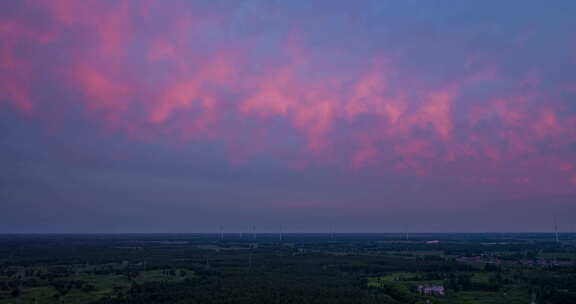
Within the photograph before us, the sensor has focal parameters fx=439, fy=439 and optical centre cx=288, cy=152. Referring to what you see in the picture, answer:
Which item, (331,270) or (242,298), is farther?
(331,270)

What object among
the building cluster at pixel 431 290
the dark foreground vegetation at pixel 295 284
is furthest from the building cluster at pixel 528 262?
the building cluster at pixel 431 290

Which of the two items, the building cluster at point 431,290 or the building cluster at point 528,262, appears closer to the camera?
the building cluster at point 431,290

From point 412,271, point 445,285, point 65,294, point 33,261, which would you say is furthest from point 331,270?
point 33,261

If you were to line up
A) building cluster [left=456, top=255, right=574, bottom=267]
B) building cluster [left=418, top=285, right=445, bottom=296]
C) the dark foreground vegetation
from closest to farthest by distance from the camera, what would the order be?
the dark foreground vegetation → building cluster [left=418, top=285, right=445, bottom=296] → building cluster [left=456, top=255, right=574, bottom=267]

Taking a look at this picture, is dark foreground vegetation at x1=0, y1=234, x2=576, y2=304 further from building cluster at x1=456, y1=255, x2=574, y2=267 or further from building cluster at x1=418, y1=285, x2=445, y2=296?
building cluster at x1=456, y1=255, x2=574, y2=267

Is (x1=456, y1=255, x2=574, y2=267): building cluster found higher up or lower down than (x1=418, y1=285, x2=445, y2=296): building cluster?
higher up

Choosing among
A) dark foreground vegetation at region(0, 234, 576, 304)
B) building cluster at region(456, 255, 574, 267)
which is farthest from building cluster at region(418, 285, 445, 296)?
building cluster at region(456, 255, 574, 267)

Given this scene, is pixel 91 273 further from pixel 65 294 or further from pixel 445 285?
pixel 445 285

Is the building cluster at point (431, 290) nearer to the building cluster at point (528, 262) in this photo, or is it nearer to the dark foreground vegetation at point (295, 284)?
the dark foreground vegetation at point (295, 284)

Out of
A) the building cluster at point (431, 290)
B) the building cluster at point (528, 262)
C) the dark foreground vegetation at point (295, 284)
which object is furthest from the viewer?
the building cluster at point (528, 262)

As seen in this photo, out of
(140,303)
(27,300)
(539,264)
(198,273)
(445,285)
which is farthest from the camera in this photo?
(539,264)

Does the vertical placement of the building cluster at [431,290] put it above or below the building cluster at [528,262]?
below
